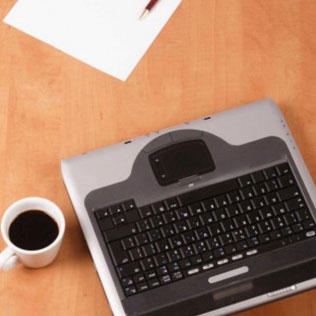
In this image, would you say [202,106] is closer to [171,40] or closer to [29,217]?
[171,40]

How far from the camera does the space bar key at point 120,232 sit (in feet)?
3.10

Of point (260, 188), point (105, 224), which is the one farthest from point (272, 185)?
point (105, 224)

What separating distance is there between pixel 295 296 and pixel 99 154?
1.02ft

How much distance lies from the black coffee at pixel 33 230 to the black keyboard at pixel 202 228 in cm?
7

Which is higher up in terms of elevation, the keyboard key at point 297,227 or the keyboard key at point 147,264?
the keyboard key at point 297,227

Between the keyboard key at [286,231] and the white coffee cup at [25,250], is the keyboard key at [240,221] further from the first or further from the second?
the white coffee cup at [25,250]

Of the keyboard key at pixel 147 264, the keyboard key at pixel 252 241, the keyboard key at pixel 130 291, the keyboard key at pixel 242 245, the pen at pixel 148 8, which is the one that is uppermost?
the pen at pixel 148 8

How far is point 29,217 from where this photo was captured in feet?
2.99

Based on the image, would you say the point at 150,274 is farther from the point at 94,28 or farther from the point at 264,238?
the point at 94,28

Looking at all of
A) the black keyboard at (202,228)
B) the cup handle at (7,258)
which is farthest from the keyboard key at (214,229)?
the cup handle at (7,258)

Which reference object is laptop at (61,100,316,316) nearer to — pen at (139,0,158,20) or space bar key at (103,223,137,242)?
space bar key at (103,223,137,242)

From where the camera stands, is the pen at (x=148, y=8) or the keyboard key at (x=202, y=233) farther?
the pen at (x=148, y=8)

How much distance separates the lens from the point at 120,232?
0.95 m

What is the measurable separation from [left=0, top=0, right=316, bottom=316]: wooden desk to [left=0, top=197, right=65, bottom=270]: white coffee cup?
0.18ft
